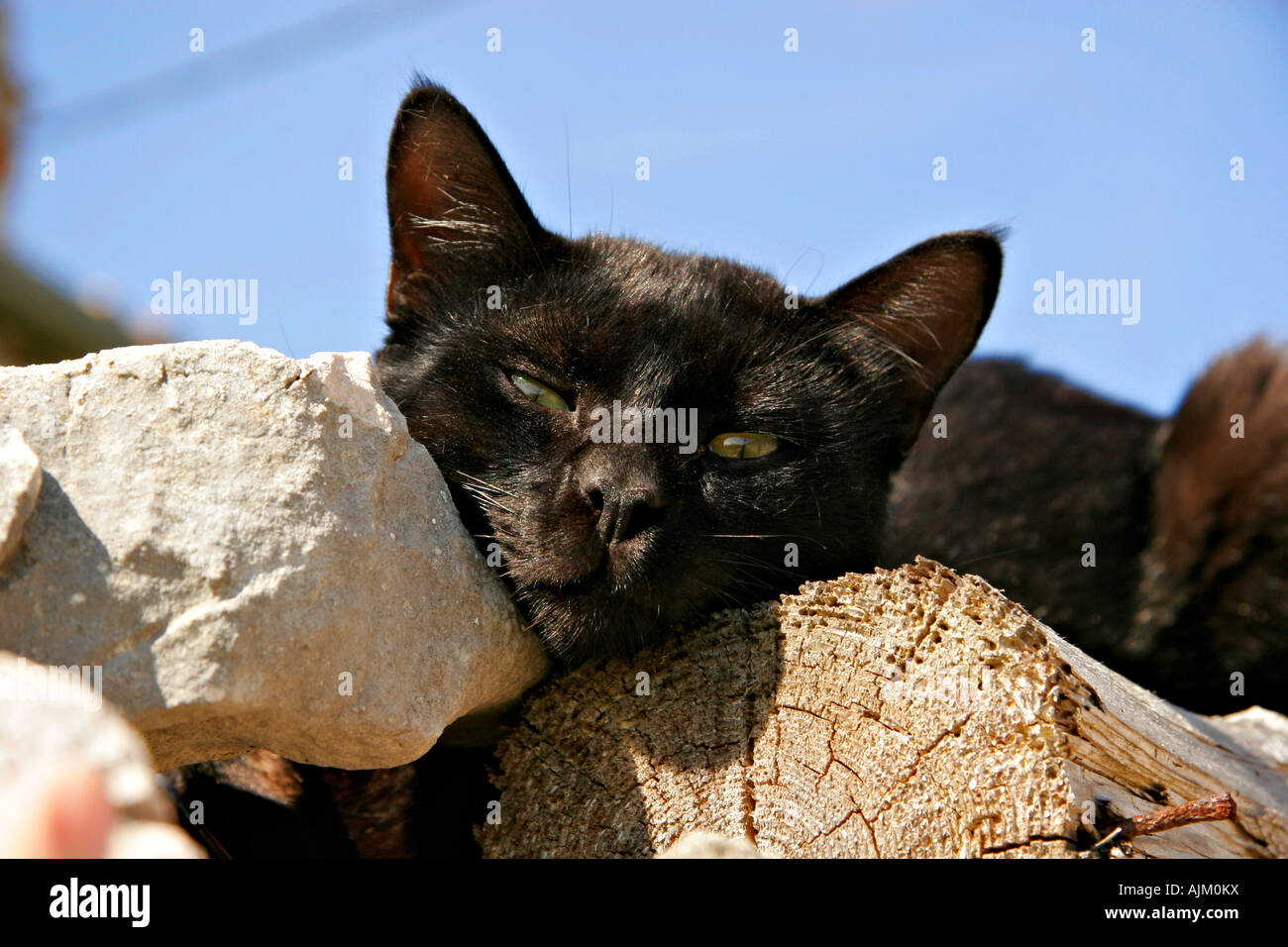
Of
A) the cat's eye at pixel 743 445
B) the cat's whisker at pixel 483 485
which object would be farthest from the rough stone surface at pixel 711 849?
the cat's eye at pixel 743 445

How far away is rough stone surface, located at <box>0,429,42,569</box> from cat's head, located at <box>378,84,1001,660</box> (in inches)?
30.9

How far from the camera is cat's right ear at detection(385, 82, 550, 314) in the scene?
2326 mm

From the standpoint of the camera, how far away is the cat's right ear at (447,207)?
7.63 ft

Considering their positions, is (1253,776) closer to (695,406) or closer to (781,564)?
(781,564)

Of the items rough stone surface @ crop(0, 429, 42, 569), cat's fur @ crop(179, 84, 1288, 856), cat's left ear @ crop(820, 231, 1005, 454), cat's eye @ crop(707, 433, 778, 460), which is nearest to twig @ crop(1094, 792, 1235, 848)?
cat's fur @ crop(179, 84, 1288, 856)

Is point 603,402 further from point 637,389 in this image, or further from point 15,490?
point 15,490

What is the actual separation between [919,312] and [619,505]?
1.08 metres

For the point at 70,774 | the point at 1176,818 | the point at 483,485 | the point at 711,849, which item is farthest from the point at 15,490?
the point at 1176,818

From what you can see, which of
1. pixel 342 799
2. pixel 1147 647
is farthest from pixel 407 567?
pixel 1147 647

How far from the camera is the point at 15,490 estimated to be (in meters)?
1.32

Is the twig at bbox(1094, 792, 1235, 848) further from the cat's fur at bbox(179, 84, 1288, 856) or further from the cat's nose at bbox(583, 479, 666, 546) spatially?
the cat's nose at bbox(583, 479, 666, 546)

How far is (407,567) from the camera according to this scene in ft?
5.60

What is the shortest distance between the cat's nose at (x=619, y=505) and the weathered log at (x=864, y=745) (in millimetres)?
251
